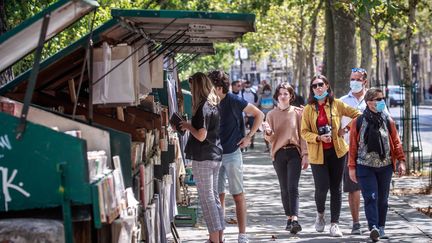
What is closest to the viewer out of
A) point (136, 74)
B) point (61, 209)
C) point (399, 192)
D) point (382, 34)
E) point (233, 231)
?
point (61, 209)

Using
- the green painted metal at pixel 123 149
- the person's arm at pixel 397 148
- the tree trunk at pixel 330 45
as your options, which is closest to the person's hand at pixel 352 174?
the person's arm at pixel 397 148

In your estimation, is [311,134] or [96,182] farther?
[311,134]

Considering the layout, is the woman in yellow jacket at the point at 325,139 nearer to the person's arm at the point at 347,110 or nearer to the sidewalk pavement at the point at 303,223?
the person's arm at the point at 347,110

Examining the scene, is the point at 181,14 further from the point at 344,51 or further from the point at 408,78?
the point at 344,51

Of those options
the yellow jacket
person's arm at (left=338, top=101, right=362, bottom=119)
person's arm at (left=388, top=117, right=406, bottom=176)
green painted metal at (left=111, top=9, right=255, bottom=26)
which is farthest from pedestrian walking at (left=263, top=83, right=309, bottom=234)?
green painted metal at (left=111, top=9, right=255, bottom=26)

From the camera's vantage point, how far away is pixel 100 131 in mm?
7000

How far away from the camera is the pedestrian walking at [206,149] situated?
9.84 m

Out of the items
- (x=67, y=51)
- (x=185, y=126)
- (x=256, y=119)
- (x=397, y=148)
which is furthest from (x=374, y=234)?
(x=67, y=51)

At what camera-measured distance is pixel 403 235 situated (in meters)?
11.3

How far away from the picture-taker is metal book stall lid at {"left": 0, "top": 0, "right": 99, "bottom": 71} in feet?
20.6

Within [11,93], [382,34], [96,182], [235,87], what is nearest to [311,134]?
[11,93]

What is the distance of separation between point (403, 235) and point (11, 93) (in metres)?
5.20

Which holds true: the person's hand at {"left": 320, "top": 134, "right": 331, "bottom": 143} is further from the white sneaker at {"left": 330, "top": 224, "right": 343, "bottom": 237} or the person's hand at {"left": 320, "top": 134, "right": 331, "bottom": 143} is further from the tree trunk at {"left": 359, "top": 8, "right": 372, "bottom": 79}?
the tree trunk at {"left": 359, "top": 8, "right": 372, "bottom": 79}

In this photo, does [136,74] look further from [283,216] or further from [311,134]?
[283,216]
